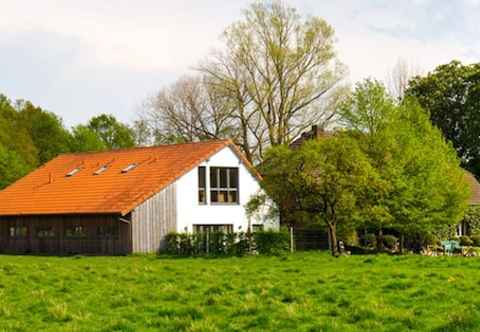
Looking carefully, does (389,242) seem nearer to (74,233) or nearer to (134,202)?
(134,202)

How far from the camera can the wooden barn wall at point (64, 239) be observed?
39688 millimetres

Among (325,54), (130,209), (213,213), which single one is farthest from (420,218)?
(325,54)

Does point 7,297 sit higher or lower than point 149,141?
lower

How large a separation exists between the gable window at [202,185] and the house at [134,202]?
0.05 metres

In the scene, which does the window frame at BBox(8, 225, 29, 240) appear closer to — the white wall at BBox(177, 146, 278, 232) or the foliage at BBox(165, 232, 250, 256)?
the white wall at BBox(177, 146, 278, 232)

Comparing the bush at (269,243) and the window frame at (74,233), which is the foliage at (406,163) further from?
the window frame at (74,233)

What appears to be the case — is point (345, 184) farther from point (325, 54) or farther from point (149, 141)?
point (149, 141)

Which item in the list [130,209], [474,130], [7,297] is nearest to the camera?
[7,297]

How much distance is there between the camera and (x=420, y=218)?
131 ft

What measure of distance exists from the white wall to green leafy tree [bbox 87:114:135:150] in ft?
134

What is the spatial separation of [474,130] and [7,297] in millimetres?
52712

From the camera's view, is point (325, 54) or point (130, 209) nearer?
point (130, 209)

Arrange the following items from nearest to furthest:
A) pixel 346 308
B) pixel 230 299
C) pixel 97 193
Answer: pixel 346 308, pixel 230 299, pixel 97 193

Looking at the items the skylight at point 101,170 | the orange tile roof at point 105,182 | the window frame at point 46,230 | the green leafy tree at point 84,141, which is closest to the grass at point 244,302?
the orange tile roof at point 105,182
